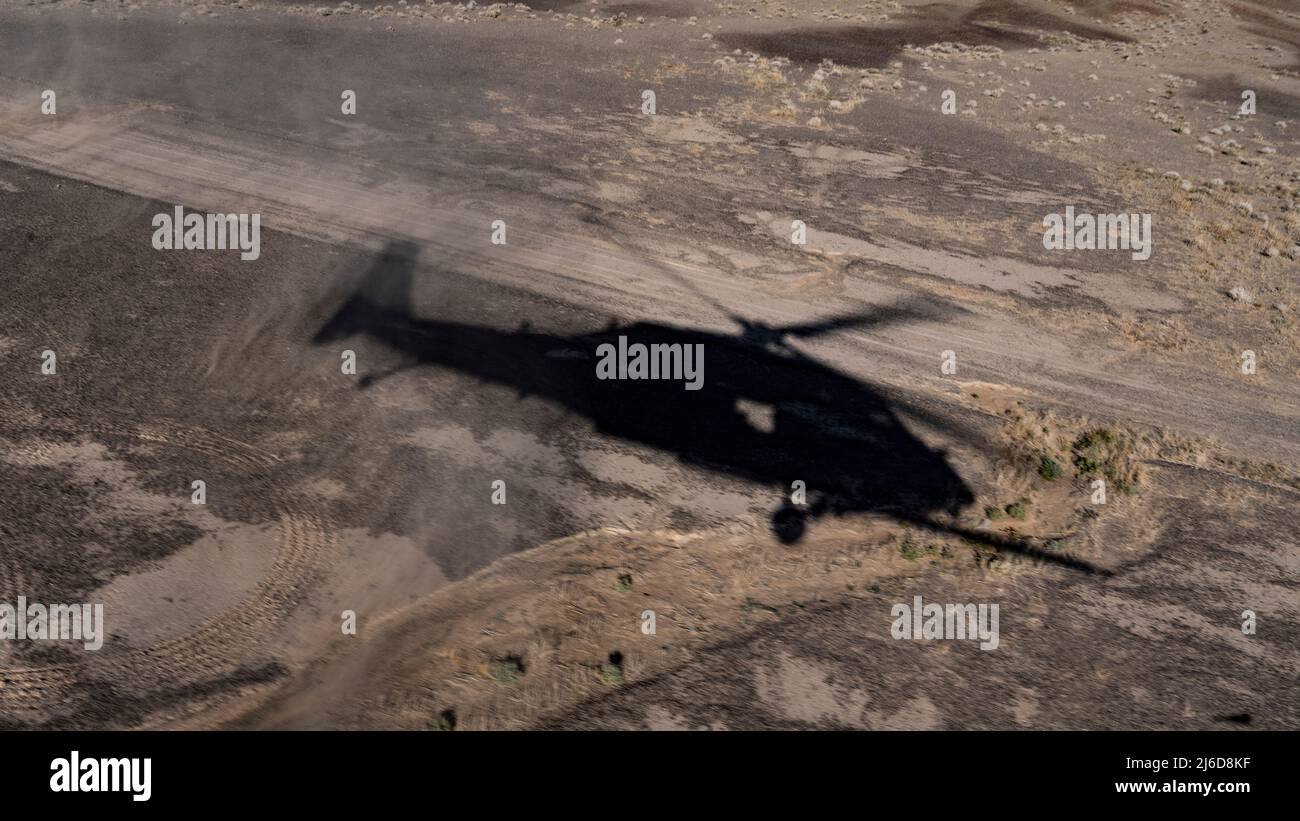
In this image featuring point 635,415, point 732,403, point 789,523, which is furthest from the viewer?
point 732,403

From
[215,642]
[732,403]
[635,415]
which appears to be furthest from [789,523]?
[215,642]

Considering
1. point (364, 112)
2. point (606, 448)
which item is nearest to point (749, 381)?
point (606, 448)

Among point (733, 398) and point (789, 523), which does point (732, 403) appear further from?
point (789, 523)

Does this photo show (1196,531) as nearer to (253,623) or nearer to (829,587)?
(829,587)

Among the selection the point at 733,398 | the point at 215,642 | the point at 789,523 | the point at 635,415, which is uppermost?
the point at 733,398

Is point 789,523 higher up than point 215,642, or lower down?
higher up

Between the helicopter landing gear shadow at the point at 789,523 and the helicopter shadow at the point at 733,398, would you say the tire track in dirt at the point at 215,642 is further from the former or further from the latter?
the helicopter landing gear shadow at the point at 789,523

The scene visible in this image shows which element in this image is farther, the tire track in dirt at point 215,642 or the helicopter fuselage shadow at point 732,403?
the helicopter fuselage shadow at point 732,403

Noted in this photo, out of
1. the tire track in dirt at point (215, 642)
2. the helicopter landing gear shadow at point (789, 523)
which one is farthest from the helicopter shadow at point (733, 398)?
the tire track in dirt at point (215, 642)
